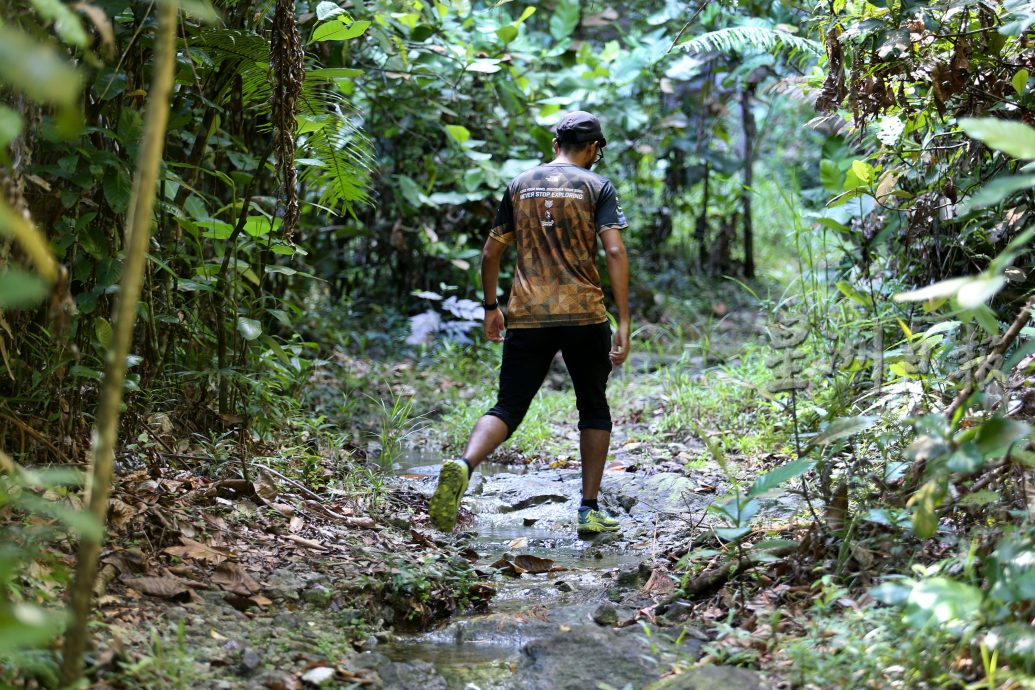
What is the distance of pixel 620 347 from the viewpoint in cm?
438

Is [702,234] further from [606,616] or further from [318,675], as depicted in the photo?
[318,675]

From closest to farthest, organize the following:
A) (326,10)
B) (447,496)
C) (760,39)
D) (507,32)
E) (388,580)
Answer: (388,580) → (447,496) → (326,10) → (760,39) → (507,32)

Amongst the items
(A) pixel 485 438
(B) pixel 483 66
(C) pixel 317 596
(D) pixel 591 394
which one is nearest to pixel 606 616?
(C) pixel 317 596

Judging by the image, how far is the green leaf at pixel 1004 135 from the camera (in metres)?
1.95

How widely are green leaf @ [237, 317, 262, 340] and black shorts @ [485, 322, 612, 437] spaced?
1.08m

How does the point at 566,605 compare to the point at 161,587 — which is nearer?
the point at 161,587

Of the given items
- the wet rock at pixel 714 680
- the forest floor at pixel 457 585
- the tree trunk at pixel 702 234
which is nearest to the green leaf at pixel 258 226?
the forest floor at pixel 457 585

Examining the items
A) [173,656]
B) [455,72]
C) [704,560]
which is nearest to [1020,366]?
[704,560]

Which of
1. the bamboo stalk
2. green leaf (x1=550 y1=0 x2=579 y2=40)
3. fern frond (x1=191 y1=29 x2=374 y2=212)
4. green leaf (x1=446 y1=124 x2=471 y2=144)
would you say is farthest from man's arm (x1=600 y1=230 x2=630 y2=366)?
green leaf (x1=550 y1=0 x2=579 y2=40)

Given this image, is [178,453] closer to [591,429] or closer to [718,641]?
[591,429]

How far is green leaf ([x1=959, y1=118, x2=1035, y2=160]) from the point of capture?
1.95 metres

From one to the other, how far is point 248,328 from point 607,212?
1.65m

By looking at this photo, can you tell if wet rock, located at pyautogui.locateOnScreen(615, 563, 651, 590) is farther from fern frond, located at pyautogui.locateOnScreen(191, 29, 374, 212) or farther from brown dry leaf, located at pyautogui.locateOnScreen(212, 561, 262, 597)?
fern frond, located at pyautogui.locateOnScreen(191, 29, 374, 212)

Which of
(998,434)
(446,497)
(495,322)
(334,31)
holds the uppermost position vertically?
(334,31)
